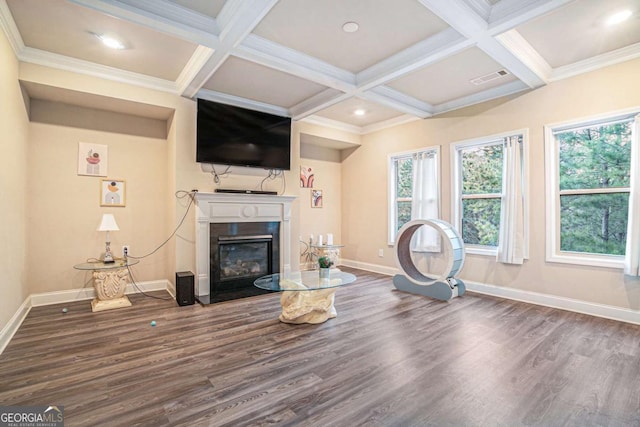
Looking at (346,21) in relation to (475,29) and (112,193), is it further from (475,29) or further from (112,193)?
(112,193)

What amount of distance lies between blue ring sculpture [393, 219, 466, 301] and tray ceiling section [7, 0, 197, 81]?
354 centimetres

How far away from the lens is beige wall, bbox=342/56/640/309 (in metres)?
3.35

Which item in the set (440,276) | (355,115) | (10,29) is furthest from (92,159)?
(440,276)

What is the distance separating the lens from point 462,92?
14.4ft

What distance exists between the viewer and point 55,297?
387cm

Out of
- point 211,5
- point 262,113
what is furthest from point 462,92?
point 211,5

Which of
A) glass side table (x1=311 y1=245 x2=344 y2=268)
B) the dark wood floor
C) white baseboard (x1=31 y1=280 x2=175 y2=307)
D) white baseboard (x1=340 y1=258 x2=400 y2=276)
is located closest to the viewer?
the dark wood floor

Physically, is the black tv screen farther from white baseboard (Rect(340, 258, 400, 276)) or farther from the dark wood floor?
white baseboard (Rect(340, 258, 400, 276))

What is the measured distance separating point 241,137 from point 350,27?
232 cm

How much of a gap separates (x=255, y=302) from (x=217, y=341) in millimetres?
1216

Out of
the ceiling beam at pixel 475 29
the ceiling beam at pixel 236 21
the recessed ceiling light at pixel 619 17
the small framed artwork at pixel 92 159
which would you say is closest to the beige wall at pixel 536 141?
the ceiling beam at pixel 475 29

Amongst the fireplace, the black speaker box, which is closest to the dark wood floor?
A: the black speaker box

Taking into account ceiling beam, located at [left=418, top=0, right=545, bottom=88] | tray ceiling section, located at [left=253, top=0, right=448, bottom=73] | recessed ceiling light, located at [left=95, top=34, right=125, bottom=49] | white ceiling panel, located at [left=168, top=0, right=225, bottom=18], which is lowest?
ceiling beam, located at [left=418, top=0, right=545, bottom=88]

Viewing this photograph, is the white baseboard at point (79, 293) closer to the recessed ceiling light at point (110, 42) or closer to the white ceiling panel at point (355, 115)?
the recessed ceiling light at point (110, 42)
